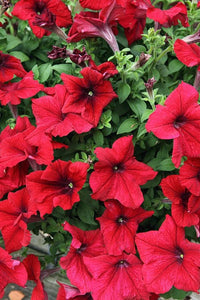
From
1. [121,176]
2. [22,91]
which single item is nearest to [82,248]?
[121,176]

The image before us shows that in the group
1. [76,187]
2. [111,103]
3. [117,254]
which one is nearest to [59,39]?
[111,103]

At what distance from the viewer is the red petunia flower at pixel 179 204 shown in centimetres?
84

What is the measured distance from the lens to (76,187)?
2.80ft

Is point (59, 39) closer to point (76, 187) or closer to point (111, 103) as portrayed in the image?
point (111, 103)

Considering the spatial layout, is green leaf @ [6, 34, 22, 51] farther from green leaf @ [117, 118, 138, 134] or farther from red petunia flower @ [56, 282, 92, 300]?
red petunia flower @ [56, 282, 92, 300]

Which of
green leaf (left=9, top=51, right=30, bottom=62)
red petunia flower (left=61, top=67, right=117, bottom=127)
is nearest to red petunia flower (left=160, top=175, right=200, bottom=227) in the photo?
red petunia flower (left=61, top=67, right=117, bottom=127)

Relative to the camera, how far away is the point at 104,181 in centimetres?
84

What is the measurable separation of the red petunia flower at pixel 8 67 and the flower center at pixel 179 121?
17.9 inches

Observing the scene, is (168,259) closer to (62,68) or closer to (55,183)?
(55,183)

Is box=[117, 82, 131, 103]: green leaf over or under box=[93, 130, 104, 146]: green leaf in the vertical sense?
over

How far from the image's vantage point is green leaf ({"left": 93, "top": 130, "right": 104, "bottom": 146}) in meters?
0.92

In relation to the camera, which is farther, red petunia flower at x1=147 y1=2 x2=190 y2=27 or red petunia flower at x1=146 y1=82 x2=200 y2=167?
red petunia flower at x1=147 y1=2 x2=190 y2=27

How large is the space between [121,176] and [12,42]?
55 cm

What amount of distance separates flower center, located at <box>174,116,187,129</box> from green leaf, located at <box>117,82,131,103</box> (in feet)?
0.46
